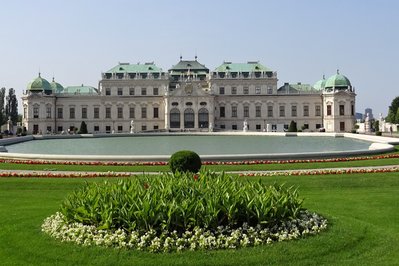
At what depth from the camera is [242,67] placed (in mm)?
90812

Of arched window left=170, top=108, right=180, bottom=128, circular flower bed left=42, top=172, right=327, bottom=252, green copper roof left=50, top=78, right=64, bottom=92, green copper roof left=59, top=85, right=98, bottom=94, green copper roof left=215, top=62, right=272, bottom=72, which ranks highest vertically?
green copper roof left=215, top=62, right=272, bottom=72

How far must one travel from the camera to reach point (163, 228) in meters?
8.39

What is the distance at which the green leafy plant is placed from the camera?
8531 mm

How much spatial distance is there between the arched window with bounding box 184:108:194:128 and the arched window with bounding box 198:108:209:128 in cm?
131

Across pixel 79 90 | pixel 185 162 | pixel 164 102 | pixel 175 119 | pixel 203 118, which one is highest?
pixel 79 90

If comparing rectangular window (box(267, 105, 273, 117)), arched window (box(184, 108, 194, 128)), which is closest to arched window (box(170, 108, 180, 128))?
arched window (box(184, 108, 194, 128))

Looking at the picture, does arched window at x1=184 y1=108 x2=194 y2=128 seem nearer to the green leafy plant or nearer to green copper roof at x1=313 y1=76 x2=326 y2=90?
green copper roof at x1=313 y1=76 x2=326 y2=90

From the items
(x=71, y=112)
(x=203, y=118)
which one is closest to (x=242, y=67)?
(x=203, y=118)

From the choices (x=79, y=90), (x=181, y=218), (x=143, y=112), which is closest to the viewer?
(x=181, y=218)

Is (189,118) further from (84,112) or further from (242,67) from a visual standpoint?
(84,112)

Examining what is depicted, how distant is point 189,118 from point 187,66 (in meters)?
13.0

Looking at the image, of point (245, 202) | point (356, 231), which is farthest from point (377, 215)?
point (245, 202)

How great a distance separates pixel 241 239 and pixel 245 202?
29.8 inches

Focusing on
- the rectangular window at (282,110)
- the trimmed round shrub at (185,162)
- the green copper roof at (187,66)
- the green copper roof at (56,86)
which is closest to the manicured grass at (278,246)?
the trimmed round shrub at (185,162)
